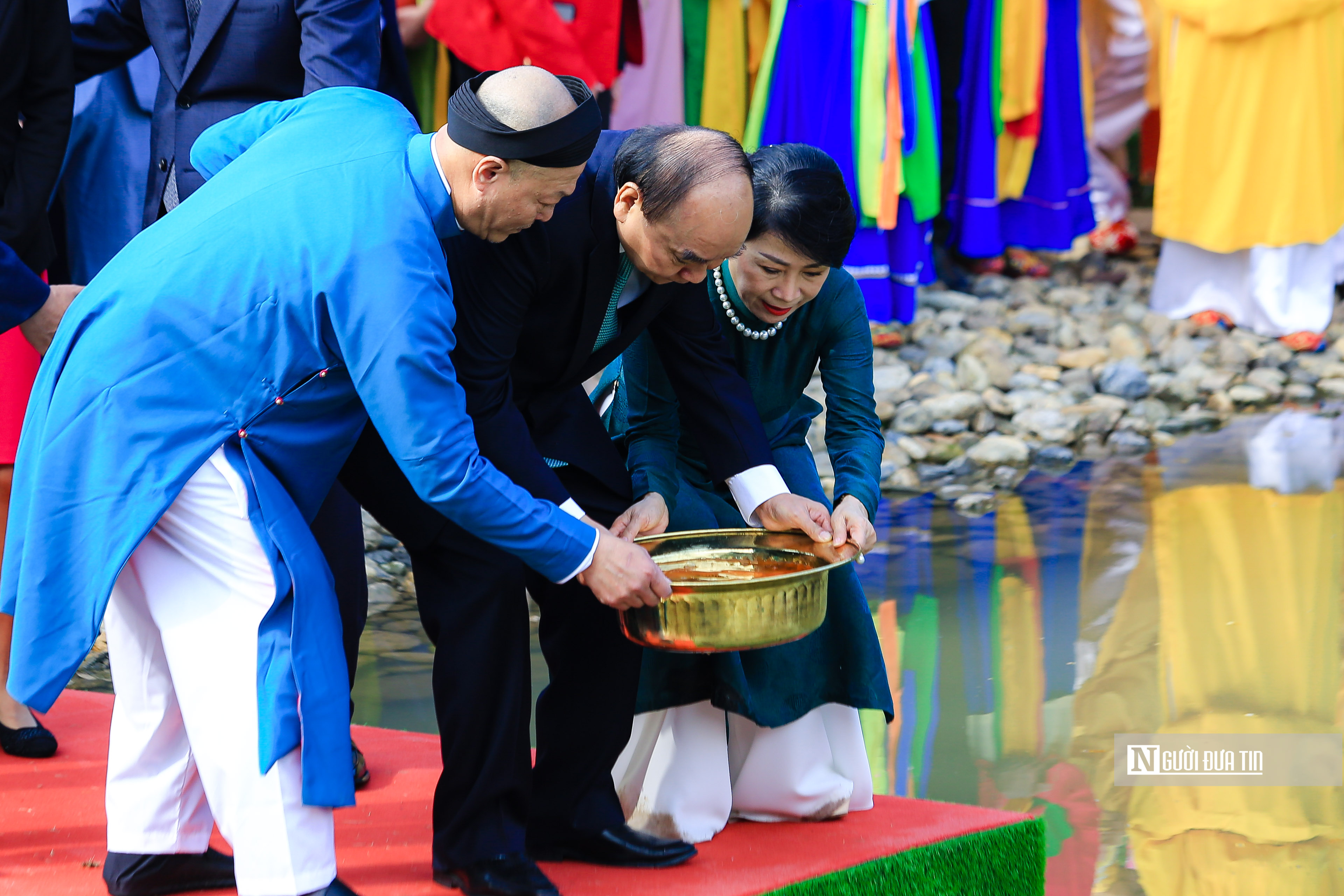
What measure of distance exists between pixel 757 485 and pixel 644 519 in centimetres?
27

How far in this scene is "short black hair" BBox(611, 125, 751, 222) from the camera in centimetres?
220

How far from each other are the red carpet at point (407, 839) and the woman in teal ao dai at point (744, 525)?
93mm

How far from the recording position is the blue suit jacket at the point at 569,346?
2236 millimetres

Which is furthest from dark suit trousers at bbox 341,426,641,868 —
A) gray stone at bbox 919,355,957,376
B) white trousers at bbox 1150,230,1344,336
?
white trousers at bbox 1150,230,1344,336

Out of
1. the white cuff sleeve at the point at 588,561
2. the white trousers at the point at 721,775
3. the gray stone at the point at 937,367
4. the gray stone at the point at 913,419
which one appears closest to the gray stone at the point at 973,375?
the gray stone at the point at 937,367

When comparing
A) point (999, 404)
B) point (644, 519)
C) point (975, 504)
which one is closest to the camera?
point (644, 519)

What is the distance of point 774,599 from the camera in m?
2.20

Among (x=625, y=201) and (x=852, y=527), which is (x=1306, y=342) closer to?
(x=852, y=527)

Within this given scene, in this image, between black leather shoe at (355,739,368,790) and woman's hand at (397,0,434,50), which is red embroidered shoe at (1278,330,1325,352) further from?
black leather shoe at (355,739,368,790)

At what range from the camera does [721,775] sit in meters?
2.64

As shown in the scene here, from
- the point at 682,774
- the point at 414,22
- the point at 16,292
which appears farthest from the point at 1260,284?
the point at 16,292

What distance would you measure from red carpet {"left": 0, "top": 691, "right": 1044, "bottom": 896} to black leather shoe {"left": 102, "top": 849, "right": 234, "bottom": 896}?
0.30 feet

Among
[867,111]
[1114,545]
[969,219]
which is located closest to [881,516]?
[1114,545]

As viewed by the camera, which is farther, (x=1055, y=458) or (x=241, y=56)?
(x=1055, y=458)
